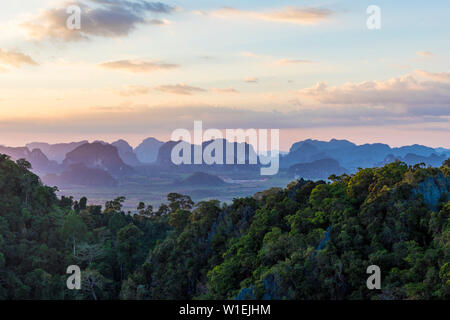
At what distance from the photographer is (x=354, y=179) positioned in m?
27.3

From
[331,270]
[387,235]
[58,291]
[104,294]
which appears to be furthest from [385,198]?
[58,291]

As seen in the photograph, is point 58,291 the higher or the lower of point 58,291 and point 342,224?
the lower

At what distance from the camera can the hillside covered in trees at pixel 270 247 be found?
65.7 feet

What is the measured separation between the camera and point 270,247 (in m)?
23.2

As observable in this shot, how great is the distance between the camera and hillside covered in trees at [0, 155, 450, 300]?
20.0m

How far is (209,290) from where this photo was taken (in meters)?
23.8

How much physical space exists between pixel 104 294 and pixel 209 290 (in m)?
10.2
